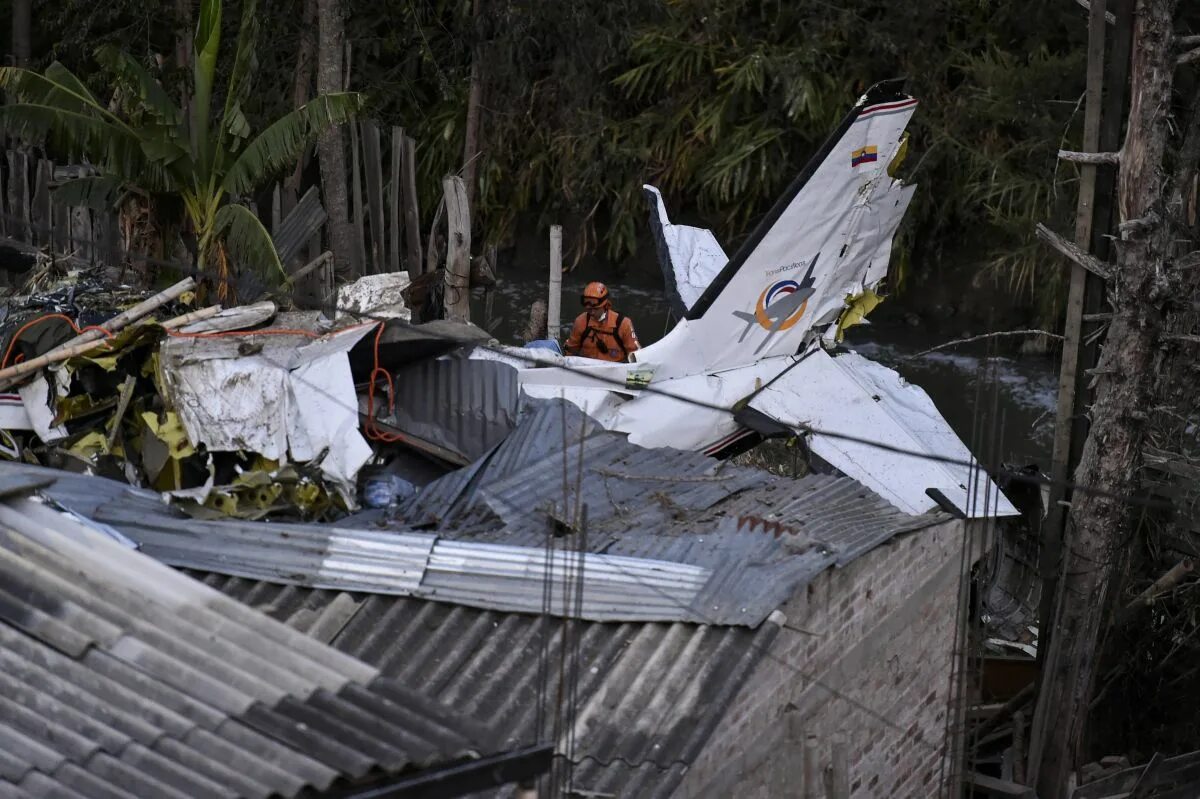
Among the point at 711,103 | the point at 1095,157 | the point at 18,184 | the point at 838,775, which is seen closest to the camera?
the point at 838,775

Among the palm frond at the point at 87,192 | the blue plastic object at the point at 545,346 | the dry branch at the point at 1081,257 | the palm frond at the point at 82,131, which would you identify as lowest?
the blue plastic object at the point at 545,346

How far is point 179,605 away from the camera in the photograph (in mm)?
5039

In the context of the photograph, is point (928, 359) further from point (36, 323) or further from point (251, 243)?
point (36, 323)

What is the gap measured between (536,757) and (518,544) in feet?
9.06

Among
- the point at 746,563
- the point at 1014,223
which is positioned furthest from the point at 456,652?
the point at 1014,223

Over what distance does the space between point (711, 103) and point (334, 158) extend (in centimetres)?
1005

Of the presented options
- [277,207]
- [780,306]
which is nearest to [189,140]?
[277,207]

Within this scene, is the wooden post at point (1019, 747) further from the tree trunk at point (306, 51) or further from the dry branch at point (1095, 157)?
the tree trunk at point (306, 51)

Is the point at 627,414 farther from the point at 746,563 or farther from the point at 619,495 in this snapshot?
the point at 746,563

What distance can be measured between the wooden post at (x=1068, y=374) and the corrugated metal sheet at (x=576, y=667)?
3623 mm

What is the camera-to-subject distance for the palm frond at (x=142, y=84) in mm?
11125

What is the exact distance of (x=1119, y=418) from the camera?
9.84 meters

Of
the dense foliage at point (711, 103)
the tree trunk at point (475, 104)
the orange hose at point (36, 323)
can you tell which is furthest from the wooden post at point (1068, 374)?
the dense foliage at point (711, 103)

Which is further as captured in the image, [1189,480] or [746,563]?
[1189,480]
